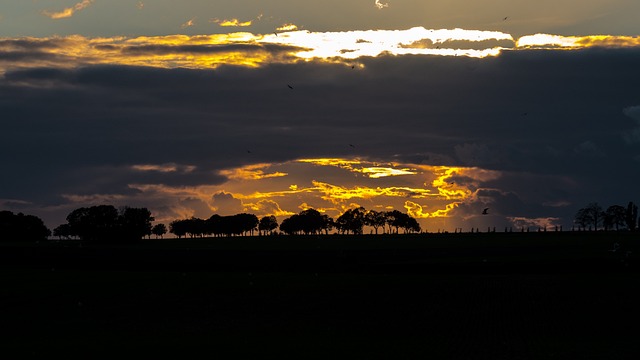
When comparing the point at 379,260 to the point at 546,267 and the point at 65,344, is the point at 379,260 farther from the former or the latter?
the point at 65,344

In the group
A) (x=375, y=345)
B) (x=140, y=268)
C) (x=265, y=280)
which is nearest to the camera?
(x=375, y=345)

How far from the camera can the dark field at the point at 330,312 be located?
51.1 m

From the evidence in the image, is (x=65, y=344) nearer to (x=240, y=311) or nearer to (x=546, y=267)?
(x=240, y=311)

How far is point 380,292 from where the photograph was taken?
7494 centimetres

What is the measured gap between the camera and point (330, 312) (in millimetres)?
65250

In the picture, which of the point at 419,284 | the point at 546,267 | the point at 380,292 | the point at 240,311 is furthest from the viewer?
the point at 546,267

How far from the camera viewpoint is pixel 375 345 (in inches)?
2040

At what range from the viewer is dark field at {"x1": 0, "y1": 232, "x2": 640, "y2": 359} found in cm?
5112

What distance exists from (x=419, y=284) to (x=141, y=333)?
100 feet

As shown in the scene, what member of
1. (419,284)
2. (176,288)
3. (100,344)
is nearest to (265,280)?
(176,288)

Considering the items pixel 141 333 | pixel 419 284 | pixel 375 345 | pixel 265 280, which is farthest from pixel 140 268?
pixel 375 345

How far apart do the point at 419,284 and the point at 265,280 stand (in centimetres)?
1526

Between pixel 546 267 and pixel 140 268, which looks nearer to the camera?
pixel 546 267

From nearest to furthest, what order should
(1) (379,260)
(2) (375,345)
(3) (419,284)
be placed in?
(2) (375,345) < (3) (419,284) < (1) (379,260)
